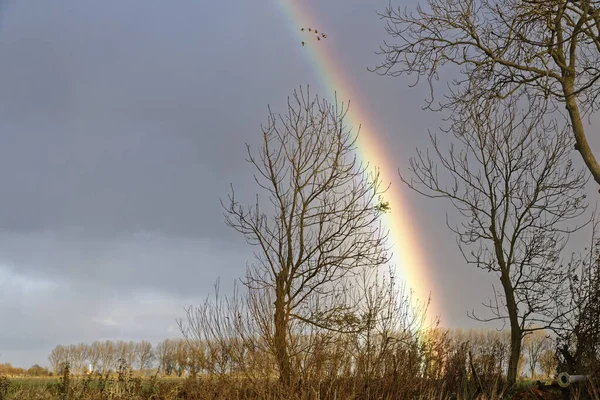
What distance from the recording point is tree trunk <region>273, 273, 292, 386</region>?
292 inches

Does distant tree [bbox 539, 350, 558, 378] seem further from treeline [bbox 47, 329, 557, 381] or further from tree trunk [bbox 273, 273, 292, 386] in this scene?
tree trunk [bbox 273, 273, 292, 386]

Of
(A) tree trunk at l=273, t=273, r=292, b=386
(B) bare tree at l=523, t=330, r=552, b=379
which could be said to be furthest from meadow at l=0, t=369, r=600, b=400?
(B) bare tree at l=523, t=330, r=552, b=379

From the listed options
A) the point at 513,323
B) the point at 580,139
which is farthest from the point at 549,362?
the point at 580,139

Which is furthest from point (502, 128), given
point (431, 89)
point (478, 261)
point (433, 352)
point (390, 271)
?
point (433, 352)

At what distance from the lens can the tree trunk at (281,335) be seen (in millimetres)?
7406

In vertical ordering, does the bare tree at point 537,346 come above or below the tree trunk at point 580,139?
below

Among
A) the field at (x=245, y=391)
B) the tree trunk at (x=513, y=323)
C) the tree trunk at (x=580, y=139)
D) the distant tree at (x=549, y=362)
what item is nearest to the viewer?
the field at (x=245, y=391)

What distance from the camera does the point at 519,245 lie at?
43.4ft

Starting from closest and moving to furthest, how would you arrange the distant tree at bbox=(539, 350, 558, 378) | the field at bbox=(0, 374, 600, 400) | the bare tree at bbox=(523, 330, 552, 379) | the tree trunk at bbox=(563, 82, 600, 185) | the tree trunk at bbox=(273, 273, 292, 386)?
the field at bbox=(0, 374, 600, 400)
the tree trunk at bbox=(273, 273, 292, 386)
the tree trunk at bbox=(563, 82, 600, 185)
the distant tree at bbox=(539, 350, 558, 378)
the bare tree at bbox=(523, 330, 552, 379)

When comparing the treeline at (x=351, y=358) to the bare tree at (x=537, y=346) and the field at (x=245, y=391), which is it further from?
the bare tree at (x=537, y=346)

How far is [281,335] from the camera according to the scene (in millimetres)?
8070

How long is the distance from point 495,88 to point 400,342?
211 inches

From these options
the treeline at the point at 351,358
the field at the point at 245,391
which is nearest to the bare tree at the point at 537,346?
the treeline at the point at 351,358

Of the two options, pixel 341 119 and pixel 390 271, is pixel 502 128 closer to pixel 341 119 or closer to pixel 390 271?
pixel 341 119
